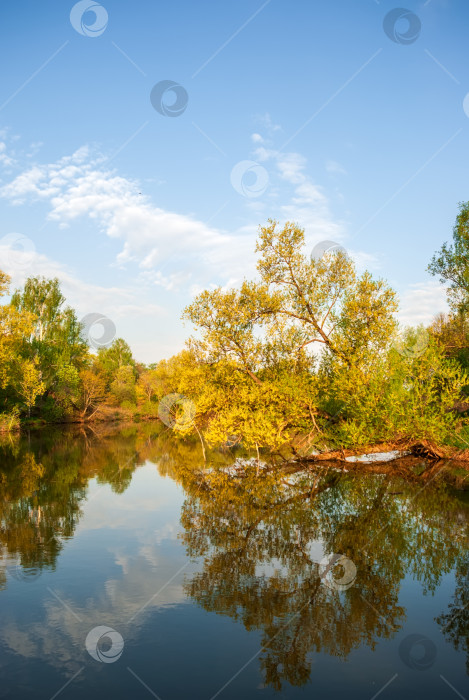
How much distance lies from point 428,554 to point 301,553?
12.5ft

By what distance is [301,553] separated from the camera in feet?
47.0

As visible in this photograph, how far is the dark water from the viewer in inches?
328

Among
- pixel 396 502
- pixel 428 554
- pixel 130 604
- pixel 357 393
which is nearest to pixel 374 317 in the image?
pixel 357 393

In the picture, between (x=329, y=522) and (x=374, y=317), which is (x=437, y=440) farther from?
(x=329, y=522)

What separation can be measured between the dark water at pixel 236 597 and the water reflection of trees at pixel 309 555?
2.0 inches

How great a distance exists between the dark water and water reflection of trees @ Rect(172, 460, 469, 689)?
5cm

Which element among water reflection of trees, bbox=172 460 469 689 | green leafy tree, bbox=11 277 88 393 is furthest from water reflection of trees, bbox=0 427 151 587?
green leafy tree, bbox=11 277 88 393

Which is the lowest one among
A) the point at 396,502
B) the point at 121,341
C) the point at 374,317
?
the point at 396,502

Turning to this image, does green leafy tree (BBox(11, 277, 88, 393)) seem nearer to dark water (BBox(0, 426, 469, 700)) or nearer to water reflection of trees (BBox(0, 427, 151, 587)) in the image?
water reflection of trees (BBox(0, 427, 151, 587))

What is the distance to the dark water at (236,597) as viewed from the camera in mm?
8328

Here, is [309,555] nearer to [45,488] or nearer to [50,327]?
[45,488]

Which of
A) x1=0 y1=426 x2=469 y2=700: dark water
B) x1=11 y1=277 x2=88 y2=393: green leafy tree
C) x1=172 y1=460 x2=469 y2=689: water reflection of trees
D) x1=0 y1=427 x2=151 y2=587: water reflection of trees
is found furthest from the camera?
x1=11 y1=277 x2=88 y2=393: green leafy tree

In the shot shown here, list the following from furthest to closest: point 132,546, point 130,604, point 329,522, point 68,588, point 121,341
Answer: point 121,341
point 329,522
point 132,546
point 68,588
point 130,604

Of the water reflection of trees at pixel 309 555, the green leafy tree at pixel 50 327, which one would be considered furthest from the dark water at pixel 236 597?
the green leafy tree at pixel 50 327
